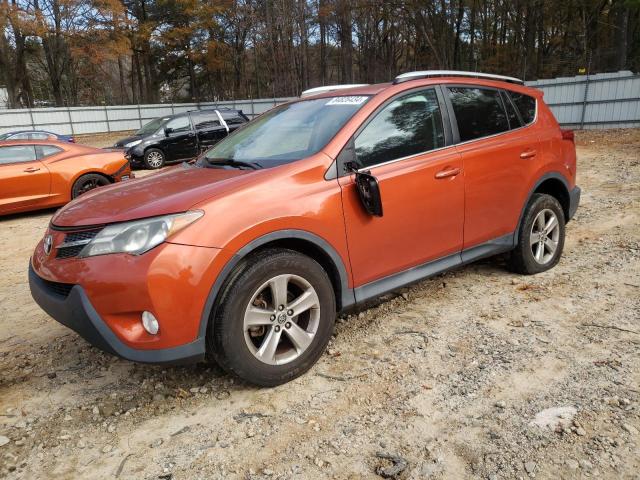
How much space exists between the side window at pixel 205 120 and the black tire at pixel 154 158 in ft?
4.28

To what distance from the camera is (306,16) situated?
1302 inches

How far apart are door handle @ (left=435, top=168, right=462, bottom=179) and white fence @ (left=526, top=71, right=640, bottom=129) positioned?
14.5 metres

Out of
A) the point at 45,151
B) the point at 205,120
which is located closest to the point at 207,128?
the point at 205,120

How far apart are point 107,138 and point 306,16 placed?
15.5m

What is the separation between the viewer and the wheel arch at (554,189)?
162 inches

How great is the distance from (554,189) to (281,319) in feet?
10.1

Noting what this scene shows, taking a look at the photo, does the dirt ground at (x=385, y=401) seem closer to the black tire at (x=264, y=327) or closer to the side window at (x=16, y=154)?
the black tire at (x=264, y=327)

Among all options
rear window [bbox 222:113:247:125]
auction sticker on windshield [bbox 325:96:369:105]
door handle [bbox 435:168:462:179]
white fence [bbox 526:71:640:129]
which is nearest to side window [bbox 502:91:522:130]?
door handle [bbox 435:168:462:179]

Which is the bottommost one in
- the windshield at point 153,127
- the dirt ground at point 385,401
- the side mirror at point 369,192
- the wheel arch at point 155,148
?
the dirt ground at point 385,401

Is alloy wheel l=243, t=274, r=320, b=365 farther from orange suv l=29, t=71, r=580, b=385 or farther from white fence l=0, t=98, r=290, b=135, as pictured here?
white fence l=0, t=98, r=290, b=135

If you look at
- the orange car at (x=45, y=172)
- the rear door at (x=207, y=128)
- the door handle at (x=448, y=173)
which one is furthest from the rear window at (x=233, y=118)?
the door handle at (x=448, y=173)

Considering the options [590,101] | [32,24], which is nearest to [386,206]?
[590,101]

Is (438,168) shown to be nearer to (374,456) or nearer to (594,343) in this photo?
(594,343)

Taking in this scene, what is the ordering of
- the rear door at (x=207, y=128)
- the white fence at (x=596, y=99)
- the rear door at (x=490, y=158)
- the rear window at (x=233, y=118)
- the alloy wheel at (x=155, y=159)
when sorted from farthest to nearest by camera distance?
1. the white fence at (x=596, y=99)
2. the rear window at (x=233, y=118)
3. the rear door at (x=207, y=128)
4. the alloy wheel at (x=155, y=159)
5. the rear door at (x=490, y=158)
